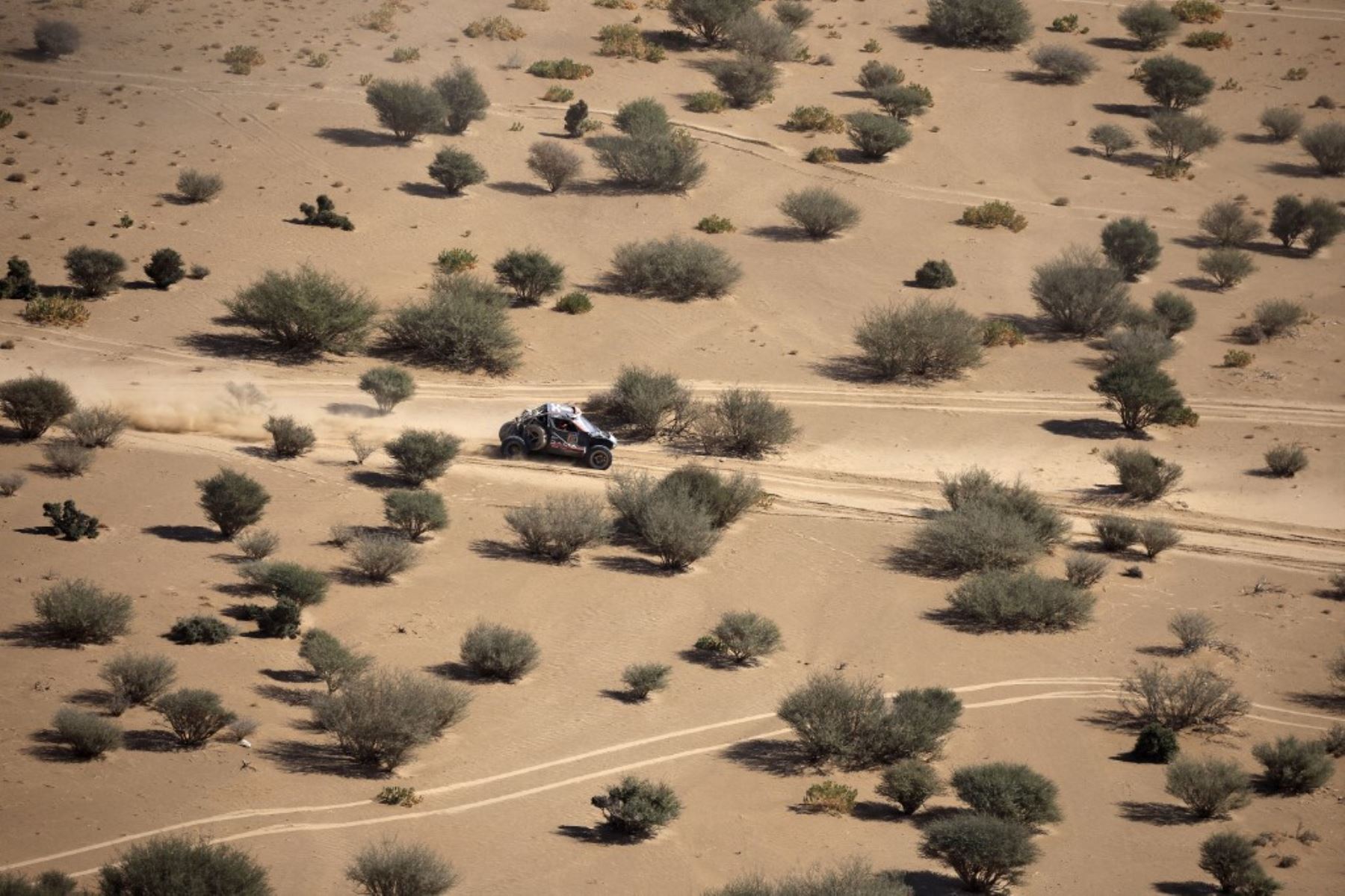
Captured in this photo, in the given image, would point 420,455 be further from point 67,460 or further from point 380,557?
point 67,460

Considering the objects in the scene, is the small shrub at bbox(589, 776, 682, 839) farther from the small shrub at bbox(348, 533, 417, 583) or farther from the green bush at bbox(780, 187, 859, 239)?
the green bush at bbox(780, 187, 859, 239)

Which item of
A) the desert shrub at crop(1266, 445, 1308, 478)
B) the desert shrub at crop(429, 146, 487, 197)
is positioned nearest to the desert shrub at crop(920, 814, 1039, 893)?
the desert shrub at crop(1266, 445, 1308, 478)

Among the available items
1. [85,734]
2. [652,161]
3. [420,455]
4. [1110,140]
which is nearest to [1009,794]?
[85,734]

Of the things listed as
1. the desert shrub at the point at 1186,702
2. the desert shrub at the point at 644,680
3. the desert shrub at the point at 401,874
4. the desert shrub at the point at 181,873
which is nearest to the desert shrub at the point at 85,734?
the desert shrub at the point at 181,873

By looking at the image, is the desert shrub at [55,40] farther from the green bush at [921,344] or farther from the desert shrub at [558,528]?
the desert shrub at [558,528]

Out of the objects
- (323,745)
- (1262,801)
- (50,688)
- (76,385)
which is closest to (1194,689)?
(1262,801)
